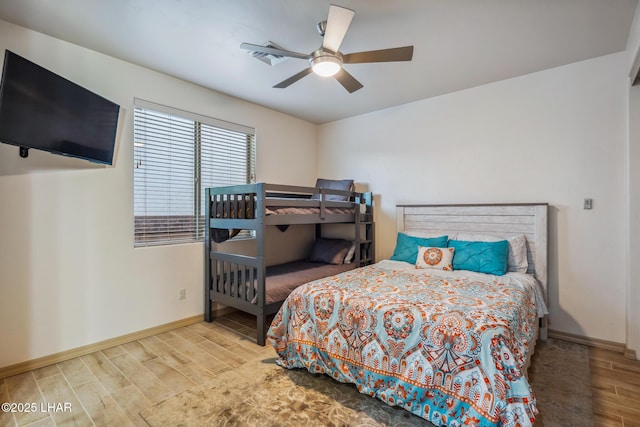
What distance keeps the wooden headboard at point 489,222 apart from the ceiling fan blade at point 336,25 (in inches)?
89.3

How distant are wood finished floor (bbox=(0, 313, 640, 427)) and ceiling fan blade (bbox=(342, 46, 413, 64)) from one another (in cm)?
242

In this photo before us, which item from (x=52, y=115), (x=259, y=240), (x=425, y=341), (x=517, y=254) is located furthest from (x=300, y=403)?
(x=52, y=115)

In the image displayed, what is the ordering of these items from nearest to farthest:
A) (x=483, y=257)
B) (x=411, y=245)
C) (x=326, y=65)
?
(x=326, y=65) → (x=483, y=257) → (x=411, y=245)

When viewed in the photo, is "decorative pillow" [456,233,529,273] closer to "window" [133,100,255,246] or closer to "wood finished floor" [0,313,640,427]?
"wood finished floor" [0,313,640,427]

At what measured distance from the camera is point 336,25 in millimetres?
1854

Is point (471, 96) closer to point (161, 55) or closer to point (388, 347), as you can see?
point (388, 347)

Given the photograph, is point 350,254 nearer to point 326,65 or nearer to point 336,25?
point 326,65

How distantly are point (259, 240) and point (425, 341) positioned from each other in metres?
1.67

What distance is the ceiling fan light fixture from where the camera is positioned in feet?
7.01

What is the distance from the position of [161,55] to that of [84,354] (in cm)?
266

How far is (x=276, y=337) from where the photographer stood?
239 cm

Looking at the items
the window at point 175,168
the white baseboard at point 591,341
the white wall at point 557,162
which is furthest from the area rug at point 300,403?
the window at point 175,168

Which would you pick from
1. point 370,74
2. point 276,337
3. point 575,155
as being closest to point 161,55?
point 370,74

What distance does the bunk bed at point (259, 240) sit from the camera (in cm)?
284
